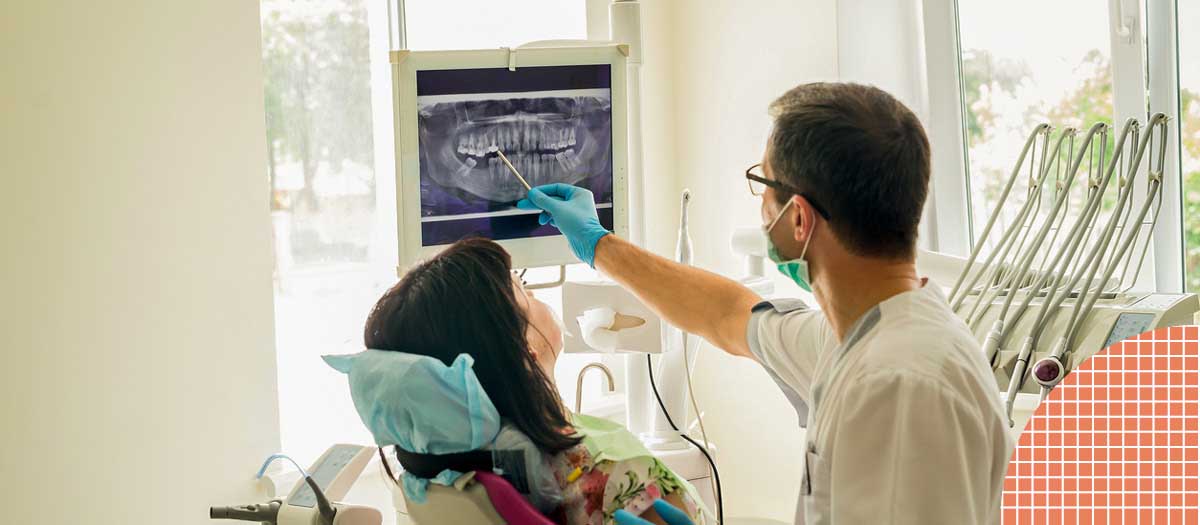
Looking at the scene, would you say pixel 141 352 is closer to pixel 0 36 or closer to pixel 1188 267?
pixel 0 36

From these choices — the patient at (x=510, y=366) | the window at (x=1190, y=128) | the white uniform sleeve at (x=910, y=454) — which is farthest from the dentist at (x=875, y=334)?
the window at (x=1190, y=128)

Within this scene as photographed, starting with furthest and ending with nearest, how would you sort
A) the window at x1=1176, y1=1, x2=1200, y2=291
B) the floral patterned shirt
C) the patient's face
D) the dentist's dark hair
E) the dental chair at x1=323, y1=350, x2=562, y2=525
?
the window at x1=1176, y1=1, x2=1200, y2=291
the patient's face
the floral patterned shirt
the dental chair at x1=323, y1=350, x2=562, y2=525
the dentist's dark hair

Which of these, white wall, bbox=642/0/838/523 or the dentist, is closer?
the dentist

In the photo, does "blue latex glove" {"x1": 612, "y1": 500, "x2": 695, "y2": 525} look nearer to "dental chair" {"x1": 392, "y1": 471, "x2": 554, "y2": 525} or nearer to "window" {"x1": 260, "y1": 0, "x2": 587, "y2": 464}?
"dental chair" {"x1": 392, "y1": 471, "x2": 554, "y2": 525}

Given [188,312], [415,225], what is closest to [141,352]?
[188,312]

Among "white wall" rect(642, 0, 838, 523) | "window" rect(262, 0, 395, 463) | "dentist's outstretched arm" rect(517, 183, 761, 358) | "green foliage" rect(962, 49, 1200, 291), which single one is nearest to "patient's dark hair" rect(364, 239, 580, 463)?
"dentist's outstretched arm" rect(517, 183, 761, 358)

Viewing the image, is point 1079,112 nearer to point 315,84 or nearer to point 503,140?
point 503,140

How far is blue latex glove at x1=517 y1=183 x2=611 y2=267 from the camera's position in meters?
2.10

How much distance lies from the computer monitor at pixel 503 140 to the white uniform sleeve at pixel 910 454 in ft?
3.30

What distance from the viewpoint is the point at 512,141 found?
213 cm

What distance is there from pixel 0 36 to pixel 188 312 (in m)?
0.64

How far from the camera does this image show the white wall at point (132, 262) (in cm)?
204

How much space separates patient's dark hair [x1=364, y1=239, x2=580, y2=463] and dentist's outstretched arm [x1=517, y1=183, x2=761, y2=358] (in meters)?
0.49

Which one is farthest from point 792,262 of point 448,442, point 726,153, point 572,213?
point 726,153
